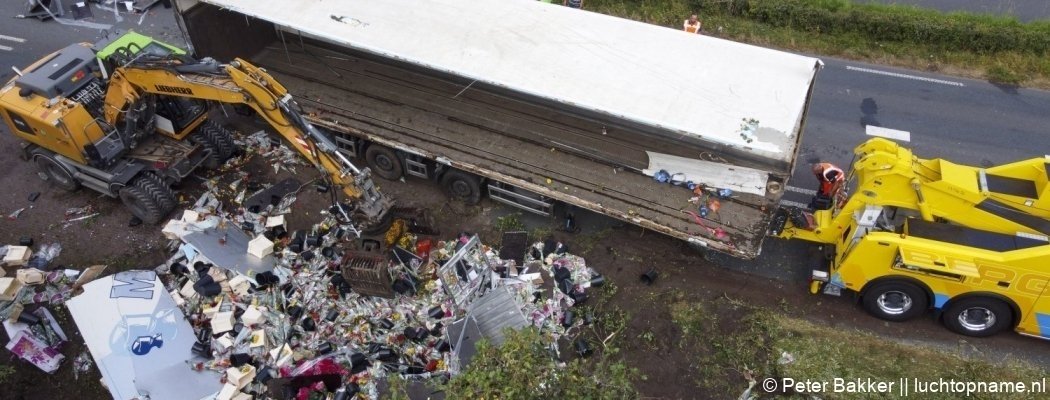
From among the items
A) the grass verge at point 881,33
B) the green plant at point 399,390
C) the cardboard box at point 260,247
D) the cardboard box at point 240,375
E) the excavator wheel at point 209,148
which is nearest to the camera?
the green plant at point 399,390

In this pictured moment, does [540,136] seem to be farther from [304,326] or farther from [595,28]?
[304,326]

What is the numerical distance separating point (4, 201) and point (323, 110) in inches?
253

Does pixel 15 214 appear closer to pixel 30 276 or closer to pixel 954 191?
pixel 30 276

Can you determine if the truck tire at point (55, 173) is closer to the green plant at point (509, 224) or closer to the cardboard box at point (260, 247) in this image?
the cardboard box at point (260, 247)

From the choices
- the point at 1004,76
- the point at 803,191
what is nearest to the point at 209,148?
the point at 803,191

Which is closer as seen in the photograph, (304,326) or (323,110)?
(304,326)

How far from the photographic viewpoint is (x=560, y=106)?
1254cm

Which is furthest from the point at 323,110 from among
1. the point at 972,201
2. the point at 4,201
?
the point at 972,201

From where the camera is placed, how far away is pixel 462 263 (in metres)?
10.8

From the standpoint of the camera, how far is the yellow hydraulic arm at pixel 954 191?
966cm

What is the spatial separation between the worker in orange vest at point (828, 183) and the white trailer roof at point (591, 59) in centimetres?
78

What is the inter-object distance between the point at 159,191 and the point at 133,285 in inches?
77.0

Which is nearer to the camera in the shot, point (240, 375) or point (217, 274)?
point (240, 375)

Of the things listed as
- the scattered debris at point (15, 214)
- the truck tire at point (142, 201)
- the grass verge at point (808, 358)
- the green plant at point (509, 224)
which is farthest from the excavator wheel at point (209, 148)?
the grass verge at point (808, 358)
